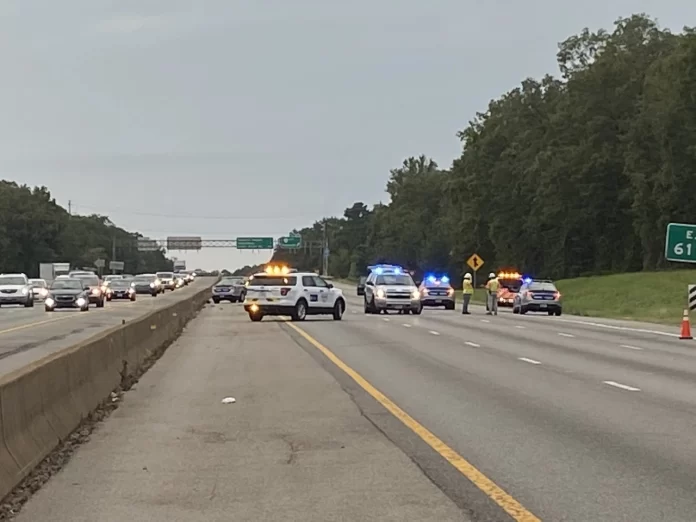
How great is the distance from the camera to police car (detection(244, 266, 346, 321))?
38844 millimetres

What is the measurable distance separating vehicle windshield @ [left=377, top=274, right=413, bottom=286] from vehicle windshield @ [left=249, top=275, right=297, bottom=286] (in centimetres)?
849

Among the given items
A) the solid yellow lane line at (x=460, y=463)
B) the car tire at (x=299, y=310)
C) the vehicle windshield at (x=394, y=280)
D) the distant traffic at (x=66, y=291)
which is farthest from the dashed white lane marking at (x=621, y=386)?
the distant traffic at (x=66, y=291)

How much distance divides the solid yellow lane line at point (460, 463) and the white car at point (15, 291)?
4107cm

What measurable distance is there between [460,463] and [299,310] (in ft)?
95.5

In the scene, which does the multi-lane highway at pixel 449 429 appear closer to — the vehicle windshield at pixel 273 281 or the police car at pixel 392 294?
the vehicle windshield at pixel 273 281

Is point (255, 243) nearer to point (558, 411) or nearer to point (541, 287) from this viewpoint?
point (541, 287)

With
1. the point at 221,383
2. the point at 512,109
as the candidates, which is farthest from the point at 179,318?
the point at 512,109

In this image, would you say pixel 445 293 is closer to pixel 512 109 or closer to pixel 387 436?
pixel 387 436

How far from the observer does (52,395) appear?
11.5 meters

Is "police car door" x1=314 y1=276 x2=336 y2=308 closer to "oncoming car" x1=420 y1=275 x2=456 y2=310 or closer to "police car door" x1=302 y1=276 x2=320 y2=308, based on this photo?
"police car door" x1=302 y1=276 x2=320 y2=308

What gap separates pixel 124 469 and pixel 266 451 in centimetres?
152

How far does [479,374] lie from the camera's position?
63.5 feet

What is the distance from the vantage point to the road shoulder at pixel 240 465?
340 inches

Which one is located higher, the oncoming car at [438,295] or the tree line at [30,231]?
the tree line at [30,231]
